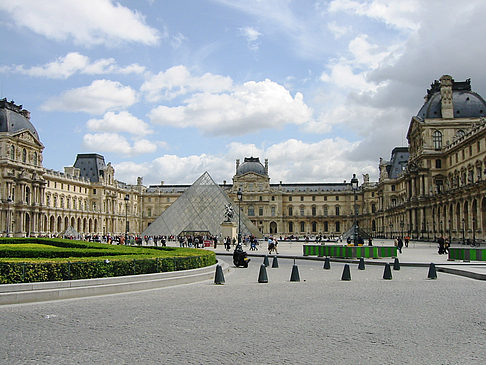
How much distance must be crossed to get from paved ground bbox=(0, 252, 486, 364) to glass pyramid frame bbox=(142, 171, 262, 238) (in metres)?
50.7

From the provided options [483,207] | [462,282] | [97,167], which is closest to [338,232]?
[97,167]

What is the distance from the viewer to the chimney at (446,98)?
63156 millimetres

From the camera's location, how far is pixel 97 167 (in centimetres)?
9731

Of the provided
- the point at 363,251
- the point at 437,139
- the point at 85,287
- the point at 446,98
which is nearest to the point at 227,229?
the point at 437,139

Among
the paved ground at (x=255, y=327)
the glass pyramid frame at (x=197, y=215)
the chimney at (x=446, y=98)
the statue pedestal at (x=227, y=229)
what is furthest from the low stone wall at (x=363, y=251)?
the chimney at (x=446, y=98)

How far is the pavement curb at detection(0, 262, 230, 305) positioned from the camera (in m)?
12.2

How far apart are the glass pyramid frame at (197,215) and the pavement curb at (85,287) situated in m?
47.4

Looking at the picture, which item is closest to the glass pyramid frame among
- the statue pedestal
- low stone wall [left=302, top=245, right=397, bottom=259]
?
the statue pedestal

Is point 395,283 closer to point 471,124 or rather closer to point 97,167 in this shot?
point 471,124

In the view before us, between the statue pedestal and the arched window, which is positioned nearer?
the statue pedestal

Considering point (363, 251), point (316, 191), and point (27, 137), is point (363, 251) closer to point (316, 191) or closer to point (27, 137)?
point (27, 137)

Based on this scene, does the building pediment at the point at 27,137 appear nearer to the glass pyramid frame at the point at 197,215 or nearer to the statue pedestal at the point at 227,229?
the glass pyramid frame at the point at 197,215

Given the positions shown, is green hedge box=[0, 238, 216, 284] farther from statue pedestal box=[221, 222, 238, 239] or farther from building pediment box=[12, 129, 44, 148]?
building pediment box=[12, 129, 44, 148]

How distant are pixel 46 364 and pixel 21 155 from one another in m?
67.3
